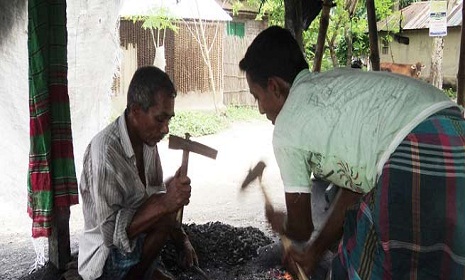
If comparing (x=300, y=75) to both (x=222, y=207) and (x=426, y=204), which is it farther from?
(x=222, y=207)

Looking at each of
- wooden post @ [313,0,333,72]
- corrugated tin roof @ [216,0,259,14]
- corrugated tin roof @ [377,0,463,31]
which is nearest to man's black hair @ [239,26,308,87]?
wooden post @ [313,0,333,72]

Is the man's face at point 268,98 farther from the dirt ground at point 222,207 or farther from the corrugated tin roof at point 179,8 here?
the corrugated tin roof at point 179,8

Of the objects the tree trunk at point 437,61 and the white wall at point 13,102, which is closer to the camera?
the white wall at point 13,102

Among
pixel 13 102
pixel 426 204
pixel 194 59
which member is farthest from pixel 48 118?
pixel 194 59

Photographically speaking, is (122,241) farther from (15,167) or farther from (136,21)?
(136,21)

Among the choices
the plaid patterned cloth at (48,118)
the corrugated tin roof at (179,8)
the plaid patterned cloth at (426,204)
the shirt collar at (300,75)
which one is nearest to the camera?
the plaid patterned cloth at (426,204)

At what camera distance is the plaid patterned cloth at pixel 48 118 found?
286 cm

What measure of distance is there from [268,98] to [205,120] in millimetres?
8528

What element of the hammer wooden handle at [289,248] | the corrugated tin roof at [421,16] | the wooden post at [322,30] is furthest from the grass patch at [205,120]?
the hammer wooden handle at [289,248]

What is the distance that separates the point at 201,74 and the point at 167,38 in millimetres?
1170

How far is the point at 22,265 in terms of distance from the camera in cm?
387

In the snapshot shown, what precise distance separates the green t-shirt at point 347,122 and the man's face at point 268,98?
11 centimetres

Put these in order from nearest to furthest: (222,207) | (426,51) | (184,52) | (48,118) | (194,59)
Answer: (48,118) < (222,207) < (184,52) < (194,59) < (426,51)

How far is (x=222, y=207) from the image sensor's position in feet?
18.9
